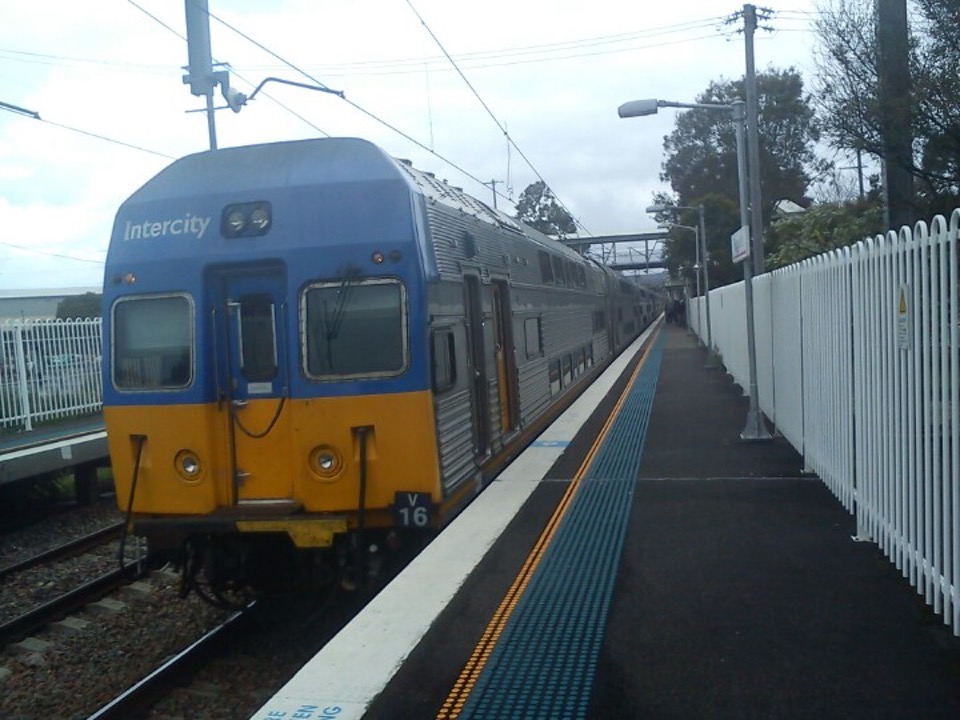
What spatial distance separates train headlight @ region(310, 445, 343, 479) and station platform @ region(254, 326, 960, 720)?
3.00 feet

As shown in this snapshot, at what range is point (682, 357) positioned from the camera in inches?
1210

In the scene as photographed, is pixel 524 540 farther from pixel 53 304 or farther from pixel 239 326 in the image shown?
pixel 53 304

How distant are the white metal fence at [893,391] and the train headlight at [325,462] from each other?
373 cm

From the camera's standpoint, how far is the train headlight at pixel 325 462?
24.7ft

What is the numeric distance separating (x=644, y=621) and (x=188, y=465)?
12.4 feet

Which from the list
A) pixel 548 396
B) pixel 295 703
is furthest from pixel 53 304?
pixel 295 703

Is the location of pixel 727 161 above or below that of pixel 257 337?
above

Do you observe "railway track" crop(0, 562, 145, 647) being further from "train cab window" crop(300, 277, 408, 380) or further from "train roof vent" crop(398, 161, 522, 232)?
"train roof vent" crop(398, 161, 522, 232)

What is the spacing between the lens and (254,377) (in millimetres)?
7895

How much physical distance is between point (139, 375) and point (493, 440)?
3.56 metres

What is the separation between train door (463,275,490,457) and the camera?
923 centimetres

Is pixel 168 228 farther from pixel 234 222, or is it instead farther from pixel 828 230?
pixel 828 230

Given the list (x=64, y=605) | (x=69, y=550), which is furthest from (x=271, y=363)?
(x=69, y=550)

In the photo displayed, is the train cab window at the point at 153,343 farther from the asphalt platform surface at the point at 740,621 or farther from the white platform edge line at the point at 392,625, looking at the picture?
the asphalt platform surface at the point at 740,621
